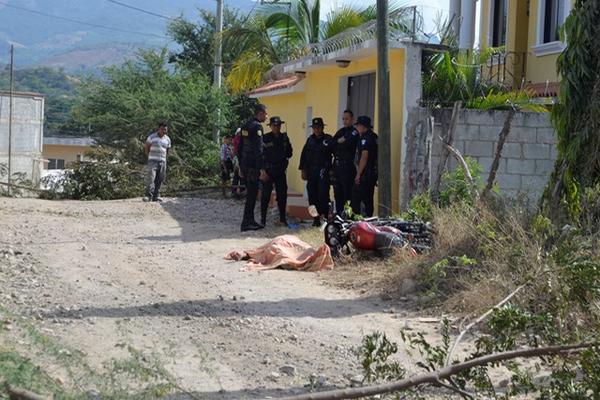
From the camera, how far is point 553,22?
1773 centimetres

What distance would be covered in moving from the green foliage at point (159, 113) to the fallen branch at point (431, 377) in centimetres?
1849

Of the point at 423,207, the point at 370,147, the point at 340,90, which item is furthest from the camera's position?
the point at 340,90

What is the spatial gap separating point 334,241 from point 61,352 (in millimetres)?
6263

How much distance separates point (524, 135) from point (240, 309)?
6.97 m

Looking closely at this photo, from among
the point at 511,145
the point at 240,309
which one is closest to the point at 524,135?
the point at 511,145

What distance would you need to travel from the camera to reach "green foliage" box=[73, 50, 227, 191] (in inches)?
981

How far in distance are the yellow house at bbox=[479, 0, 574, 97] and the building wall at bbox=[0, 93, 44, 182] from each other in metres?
19.1

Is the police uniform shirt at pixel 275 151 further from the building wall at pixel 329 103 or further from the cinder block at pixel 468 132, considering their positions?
the cinder block at pixel 468 132

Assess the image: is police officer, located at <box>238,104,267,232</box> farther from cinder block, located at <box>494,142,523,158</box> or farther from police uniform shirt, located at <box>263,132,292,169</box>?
cinder block, located at <box>494,142,523,158</box>

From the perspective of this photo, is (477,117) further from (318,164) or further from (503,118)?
(318,164)

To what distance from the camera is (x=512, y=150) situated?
1400 centimetres

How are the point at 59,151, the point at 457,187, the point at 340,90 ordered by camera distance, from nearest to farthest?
the point at 457,187, the point at 340,90, the point at 59,151

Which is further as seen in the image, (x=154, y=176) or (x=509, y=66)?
(x=154, y=176)

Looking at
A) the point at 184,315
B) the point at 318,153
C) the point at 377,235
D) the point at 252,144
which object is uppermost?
the point at 252,144
